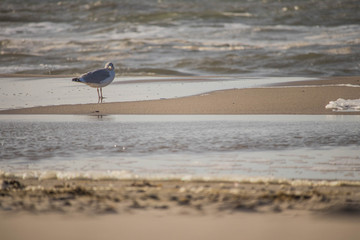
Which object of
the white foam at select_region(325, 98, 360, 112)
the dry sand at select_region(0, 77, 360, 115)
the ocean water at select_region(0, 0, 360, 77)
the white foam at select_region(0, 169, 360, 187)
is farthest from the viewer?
the ocean water at select_region(0, 0, 360, 77)

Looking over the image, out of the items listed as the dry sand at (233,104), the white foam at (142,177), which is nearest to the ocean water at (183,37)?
the dry sand at (233,104)

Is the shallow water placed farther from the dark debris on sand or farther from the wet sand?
the wet sand

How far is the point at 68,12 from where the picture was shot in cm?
4141

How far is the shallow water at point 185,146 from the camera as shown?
184 inches

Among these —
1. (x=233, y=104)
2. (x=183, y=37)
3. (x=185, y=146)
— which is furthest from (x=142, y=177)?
(x=183, y=37)

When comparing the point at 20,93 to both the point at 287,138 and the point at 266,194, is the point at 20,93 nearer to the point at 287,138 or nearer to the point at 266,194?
the point at 287,138

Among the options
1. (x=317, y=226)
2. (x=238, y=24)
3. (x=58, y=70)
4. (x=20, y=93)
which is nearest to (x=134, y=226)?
(x=317, y=226)

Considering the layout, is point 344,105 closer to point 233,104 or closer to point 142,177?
point 233,104

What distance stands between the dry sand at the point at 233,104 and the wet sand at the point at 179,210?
204 inches

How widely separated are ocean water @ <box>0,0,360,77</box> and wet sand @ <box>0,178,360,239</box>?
608 inches

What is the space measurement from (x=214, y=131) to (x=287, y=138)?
1.01m

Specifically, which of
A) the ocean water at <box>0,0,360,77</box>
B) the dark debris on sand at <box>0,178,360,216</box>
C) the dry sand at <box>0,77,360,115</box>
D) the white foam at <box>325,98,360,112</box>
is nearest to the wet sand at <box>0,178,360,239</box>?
the dark debris on sand at <box>0,178,360,216</box>

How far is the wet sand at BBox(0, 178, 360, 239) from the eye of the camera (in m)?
2.65

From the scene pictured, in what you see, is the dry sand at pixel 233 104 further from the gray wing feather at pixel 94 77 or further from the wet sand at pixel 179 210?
the wet sand at pixel 179 210
